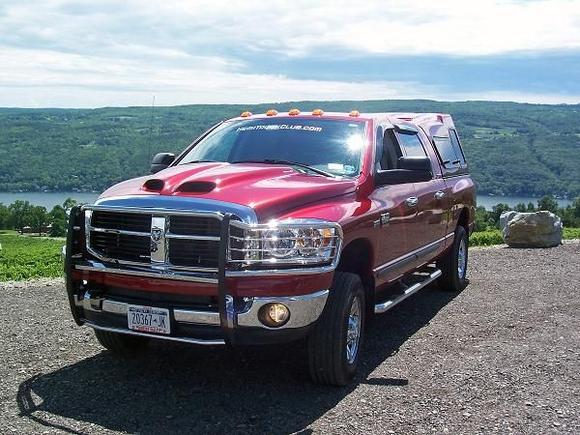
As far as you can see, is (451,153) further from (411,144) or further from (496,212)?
(496,212)

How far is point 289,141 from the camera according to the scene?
6.36 meters

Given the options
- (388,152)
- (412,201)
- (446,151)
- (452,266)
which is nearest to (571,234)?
(452,266)

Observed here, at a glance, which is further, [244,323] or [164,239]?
[164,239]

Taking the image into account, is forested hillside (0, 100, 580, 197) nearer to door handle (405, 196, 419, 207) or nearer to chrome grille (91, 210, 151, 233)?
door handle (405, 196, 419, 207)

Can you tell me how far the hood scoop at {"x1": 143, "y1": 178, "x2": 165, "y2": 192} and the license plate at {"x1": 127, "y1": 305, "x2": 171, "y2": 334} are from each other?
0.87m

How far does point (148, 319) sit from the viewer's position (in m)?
4.77

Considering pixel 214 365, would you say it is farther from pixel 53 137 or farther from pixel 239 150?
pixel 53 137

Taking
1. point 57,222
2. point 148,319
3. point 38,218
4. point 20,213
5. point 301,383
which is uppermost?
point 148,319

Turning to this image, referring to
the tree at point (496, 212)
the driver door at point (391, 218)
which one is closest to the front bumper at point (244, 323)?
the driver door at point (391, 218)

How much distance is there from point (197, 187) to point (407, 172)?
5.95 feet

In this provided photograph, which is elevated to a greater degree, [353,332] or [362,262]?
[362,262]

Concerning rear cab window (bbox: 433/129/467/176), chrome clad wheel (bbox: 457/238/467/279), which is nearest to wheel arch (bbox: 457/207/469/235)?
chrome clad wheel (bbox: 457/238/467/279)

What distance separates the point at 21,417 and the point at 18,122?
297ft

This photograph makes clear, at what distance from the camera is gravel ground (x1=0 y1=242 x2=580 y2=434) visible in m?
4.46
